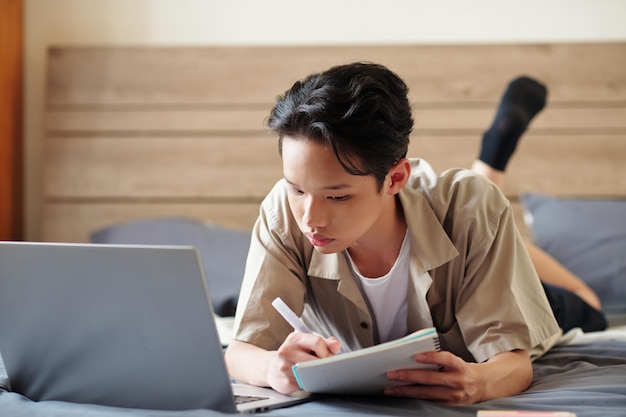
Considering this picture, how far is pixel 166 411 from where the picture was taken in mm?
1076

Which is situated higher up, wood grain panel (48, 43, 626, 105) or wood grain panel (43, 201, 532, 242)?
wood grain panel (48, 43, 626, 105)

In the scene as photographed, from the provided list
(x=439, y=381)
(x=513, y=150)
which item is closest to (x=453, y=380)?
(x=439, y=381)

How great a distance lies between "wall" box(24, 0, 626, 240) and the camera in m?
2.90

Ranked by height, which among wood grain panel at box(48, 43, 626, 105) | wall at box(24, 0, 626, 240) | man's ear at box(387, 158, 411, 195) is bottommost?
man's ear at box(387, 158, 411, 195)

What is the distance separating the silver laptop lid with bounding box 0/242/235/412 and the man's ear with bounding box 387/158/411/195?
0.47m

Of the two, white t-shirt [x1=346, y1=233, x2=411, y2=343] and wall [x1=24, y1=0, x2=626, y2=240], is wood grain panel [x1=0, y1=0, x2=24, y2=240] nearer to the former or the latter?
wall [x1=24, y1=0, x2=626, y2=240]

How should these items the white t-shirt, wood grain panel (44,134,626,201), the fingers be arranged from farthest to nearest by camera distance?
wood grain panel (44,134,626,201)
the white t-shirt
the fingers

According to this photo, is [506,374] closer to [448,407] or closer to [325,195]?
[448,407]

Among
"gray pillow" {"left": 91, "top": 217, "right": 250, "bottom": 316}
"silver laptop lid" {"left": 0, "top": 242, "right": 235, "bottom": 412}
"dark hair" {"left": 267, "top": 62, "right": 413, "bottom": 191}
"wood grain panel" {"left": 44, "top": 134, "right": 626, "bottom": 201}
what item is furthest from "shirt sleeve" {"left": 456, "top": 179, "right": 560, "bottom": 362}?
"wood grain panel" {"left": 44, "top": 134, "right": 626, "bottom": 201}

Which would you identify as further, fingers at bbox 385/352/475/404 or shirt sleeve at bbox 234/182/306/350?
shirt sleeve at bbox 234/182/306/350

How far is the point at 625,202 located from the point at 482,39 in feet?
2.66

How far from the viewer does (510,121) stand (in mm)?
2254

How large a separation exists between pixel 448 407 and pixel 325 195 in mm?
360

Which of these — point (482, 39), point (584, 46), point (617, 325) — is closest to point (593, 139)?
point (584, 46)
